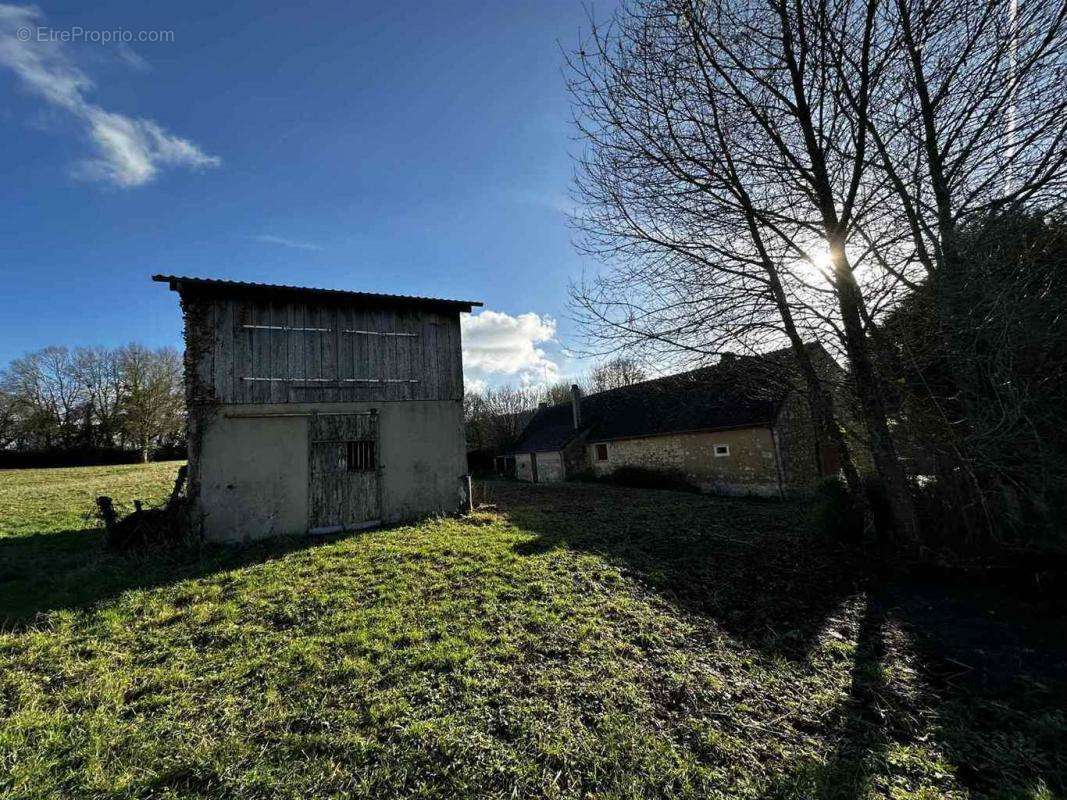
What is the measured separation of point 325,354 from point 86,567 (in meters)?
5.33

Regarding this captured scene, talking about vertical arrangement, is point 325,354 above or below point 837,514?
above

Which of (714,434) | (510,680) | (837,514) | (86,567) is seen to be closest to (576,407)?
(714,434)

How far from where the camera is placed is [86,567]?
7172mm

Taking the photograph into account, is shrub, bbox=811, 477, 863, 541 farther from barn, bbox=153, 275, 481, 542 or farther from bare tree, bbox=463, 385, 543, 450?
bare tree, bbox=463, 385, 543, 450

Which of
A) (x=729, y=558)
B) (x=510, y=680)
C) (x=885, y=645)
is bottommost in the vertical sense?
(x=885, y=645)

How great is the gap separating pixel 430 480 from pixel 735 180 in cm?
899

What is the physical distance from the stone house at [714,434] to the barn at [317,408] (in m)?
5.73

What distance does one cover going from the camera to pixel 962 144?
270 inches

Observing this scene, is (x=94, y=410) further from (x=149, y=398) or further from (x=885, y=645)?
(x=885, y=645)

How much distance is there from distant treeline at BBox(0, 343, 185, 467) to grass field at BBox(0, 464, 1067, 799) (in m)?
31.4

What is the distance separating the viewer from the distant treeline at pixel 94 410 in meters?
30.9

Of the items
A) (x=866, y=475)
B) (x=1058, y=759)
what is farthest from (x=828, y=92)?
(x=1058, y=759)

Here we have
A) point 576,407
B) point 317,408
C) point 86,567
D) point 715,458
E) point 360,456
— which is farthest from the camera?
point 576,407

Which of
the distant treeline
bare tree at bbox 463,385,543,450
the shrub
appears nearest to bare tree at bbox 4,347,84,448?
the distant treeline
